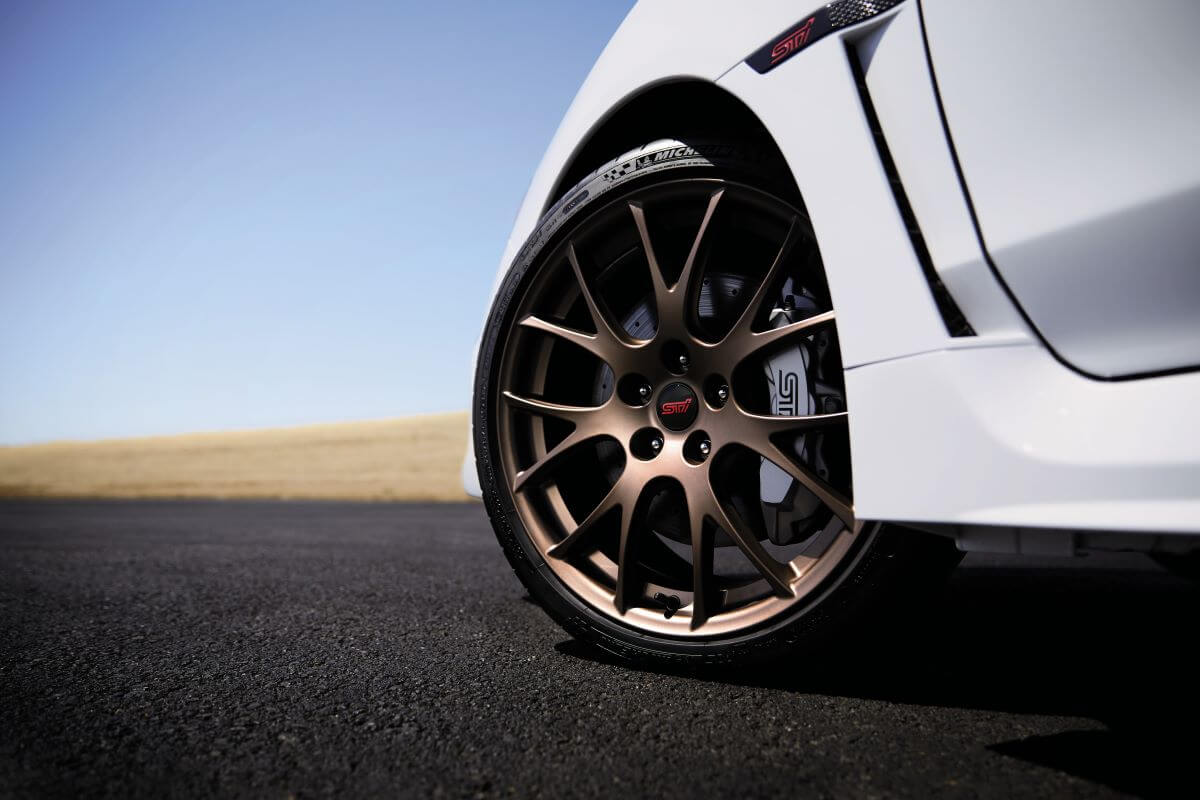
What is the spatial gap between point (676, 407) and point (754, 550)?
37 cm

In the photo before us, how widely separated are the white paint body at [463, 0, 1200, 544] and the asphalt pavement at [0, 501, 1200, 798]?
0.41 metres

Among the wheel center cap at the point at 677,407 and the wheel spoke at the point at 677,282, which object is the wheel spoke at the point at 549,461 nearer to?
the wheel center cap at the point at 677,407

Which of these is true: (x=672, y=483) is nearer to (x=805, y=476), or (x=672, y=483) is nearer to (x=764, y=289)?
(x=805, y=476)

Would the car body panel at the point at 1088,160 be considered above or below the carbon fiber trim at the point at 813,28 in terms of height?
below

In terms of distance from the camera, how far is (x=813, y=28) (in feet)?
4.65

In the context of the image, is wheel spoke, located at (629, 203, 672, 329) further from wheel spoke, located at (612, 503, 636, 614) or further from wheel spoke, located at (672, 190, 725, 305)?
wheel spoke, located at (612, 503, 636, 614)

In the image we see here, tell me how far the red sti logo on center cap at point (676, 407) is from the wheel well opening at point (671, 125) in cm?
51

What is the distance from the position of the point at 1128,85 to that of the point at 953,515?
68cm

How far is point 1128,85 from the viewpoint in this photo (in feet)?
3.57

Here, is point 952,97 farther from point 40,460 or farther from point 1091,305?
point 40,460

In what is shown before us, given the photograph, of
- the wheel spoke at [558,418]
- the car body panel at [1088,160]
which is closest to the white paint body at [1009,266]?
the car body panel at [1088,160]

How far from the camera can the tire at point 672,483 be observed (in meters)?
1.48

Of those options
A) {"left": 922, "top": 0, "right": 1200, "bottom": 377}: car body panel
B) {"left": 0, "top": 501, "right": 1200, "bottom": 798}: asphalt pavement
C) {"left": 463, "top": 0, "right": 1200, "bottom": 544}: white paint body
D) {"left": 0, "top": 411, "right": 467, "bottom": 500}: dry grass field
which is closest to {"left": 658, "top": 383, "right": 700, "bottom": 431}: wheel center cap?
{"left": 463, "top": 0, "right": 1200, "bottom": 544}: white paint body

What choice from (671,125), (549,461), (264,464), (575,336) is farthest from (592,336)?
(264,464)
